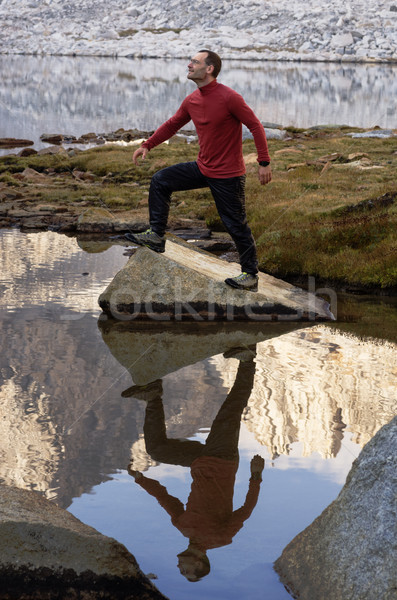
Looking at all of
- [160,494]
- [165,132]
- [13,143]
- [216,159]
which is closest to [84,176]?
[13,143]

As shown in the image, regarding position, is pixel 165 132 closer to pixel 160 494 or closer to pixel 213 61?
pixel 213 61

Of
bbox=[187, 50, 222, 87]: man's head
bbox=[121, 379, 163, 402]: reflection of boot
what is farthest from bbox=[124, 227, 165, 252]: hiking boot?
bbox=[121, 379, 163, 402]: reflection of boot

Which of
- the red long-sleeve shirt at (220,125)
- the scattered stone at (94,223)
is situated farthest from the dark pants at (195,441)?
the scattered stone at (94,223)

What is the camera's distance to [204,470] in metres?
6.14

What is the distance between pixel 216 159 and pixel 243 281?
1855mm

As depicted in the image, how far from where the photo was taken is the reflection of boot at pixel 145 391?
779 centimetres

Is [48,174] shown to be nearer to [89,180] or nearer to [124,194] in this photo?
[89,180]

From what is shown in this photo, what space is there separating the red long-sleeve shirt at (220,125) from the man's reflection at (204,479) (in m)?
3.40

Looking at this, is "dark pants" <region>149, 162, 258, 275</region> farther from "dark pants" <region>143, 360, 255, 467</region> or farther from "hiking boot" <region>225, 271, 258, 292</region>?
"dark pants" <region>143, 360, 255, 467</region>

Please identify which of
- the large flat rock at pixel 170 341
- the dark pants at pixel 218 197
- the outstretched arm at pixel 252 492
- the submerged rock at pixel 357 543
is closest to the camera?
the submerged rock at pixel 357 543

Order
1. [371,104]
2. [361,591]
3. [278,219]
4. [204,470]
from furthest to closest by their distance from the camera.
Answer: [371,104] < [278,219] < [204,470] < [361,591]

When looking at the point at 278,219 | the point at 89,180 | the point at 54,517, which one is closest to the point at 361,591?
the point at 54,517

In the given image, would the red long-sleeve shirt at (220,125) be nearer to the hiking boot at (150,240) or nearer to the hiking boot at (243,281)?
the hiking boot at (150,240)

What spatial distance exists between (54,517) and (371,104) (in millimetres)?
89723
